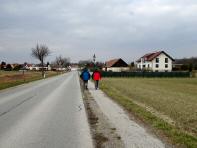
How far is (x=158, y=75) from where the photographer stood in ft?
271

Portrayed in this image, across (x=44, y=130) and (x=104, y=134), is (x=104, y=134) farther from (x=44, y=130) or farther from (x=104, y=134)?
(x=44, y=130)

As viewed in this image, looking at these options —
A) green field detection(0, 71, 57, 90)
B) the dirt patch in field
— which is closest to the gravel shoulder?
the dirt patch in field

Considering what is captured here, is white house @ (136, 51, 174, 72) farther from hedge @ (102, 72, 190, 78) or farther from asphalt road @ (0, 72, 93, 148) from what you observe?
asphalt road @ (0, 72, 93, 148)

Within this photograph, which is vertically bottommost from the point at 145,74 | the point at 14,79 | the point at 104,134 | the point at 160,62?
the point at 145,74

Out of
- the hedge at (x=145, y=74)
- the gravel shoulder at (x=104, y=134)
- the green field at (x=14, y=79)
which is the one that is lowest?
the hedge at (x=145, y=74)

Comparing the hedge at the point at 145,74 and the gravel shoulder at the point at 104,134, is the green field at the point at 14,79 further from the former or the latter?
the gravel shoulder at the point at 104,134

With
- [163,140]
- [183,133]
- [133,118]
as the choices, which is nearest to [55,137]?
[163,140]

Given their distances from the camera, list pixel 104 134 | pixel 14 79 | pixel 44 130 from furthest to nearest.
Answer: pixel 14 79 → pixel 44 130 → pixel 104 134

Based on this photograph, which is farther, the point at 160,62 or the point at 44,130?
the point at 160,62

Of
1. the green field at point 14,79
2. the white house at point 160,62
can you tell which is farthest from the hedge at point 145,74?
the white house at point 160,62

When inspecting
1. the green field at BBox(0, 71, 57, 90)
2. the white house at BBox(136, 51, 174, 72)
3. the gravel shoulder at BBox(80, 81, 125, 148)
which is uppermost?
the white house at BBox(136, 51, 174, 72)

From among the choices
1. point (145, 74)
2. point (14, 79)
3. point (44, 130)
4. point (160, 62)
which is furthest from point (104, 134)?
point (160, 62)

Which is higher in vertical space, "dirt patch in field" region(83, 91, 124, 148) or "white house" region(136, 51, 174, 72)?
"white house" region(136, 51, 174, 72)

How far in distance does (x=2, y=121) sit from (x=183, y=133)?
5.64 metres
